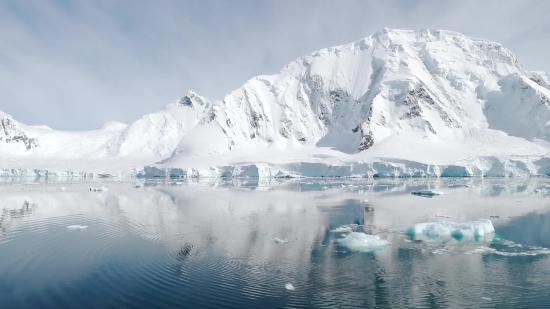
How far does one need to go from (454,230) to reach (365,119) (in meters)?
103

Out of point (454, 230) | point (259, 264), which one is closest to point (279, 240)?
point (259, 264)

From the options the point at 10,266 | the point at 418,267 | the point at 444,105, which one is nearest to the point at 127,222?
the point at 10,266

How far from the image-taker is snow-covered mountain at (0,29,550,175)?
100 meters

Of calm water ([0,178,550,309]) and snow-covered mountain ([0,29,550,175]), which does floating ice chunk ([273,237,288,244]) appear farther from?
snow-covered mountain ([0,29,550,175])

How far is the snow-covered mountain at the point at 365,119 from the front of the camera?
100 m

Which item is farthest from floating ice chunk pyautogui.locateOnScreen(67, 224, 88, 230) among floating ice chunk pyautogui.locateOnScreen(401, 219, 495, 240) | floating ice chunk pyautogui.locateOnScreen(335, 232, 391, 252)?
floating ice chunk pyautogui.locateOnScreen(401, 219, 495, 240)

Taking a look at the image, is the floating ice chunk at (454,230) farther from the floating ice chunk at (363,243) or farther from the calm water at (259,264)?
the floating ice chunk at (363,243)

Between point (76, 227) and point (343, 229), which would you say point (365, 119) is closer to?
point (343, 229)

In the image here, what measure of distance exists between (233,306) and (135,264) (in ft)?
19.8

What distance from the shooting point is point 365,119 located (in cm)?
11838

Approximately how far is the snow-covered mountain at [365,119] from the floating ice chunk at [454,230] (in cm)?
6932

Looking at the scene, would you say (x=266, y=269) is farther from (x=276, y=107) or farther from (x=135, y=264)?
(x=276, y=107)

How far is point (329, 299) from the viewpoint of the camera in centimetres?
1029

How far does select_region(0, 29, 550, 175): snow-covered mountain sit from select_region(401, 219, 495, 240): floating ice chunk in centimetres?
6932
